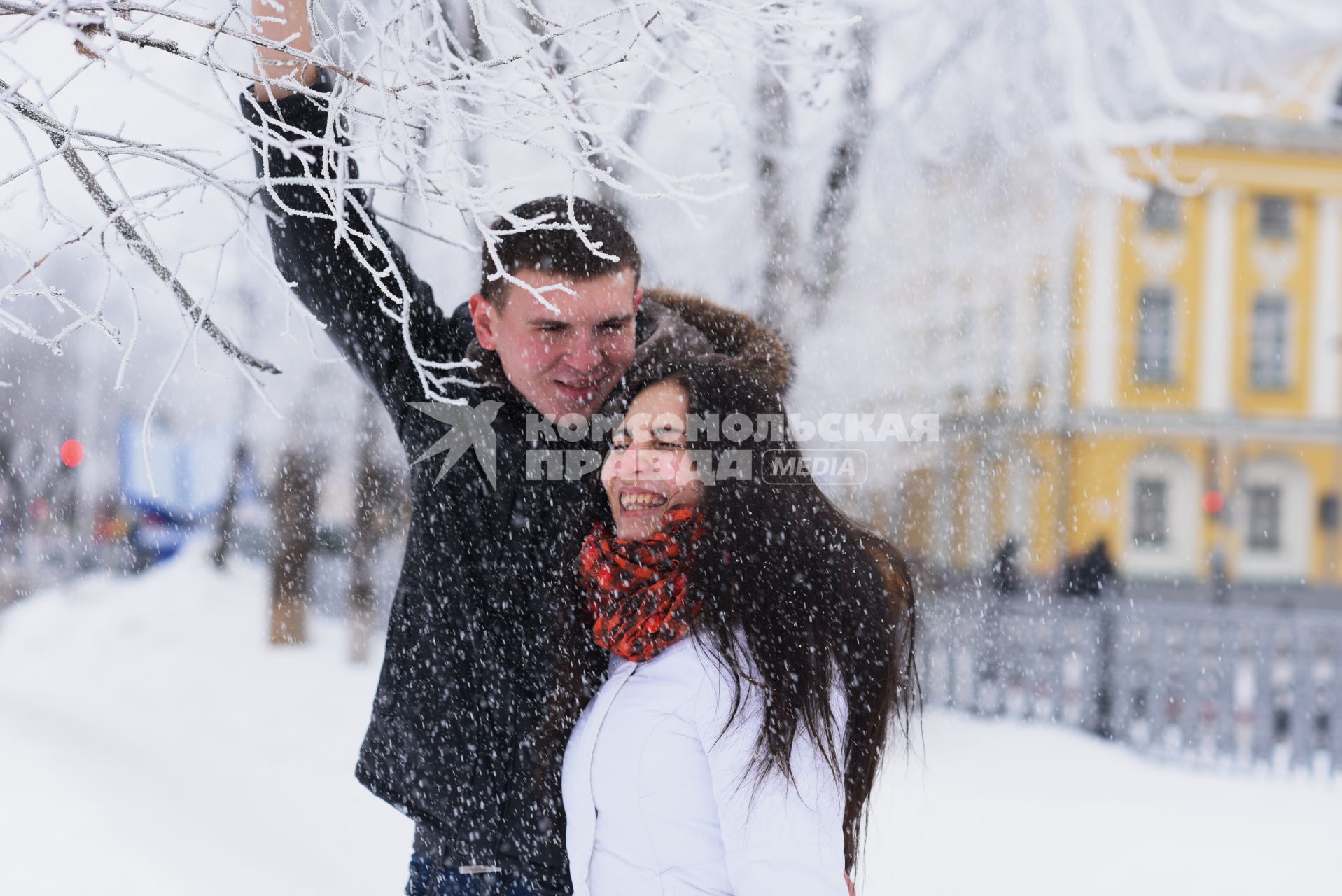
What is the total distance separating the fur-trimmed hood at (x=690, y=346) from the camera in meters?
1.84

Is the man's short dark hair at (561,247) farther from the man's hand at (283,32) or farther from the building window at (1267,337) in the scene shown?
the building window at (1267,337)

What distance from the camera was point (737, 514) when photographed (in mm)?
1643

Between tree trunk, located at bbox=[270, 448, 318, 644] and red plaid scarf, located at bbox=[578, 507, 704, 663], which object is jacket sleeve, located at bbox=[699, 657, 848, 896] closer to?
red plaid scarf, located at bbox=[578, 507, 704, 663]

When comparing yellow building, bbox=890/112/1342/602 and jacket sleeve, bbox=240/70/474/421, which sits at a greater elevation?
yellow building, bbox=890/112/1342/602

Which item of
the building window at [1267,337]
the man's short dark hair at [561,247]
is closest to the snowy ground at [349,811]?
the man's short dark hair at [561,247]

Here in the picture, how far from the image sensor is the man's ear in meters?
2.05

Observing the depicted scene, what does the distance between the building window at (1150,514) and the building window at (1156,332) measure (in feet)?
8.33

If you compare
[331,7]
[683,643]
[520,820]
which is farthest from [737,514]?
[331,7]

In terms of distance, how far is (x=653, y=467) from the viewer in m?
1.71

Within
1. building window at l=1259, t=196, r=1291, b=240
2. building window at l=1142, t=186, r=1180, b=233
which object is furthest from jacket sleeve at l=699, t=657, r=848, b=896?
building window at l=1259, t=196, r=1291, b=240

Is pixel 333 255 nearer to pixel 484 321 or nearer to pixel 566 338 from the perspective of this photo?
pixel 484 321

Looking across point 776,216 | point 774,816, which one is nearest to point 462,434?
point 774,816

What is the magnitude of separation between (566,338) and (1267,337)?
2883 cm

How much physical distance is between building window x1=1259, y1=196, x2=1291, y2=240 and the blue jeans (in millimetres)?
28573
